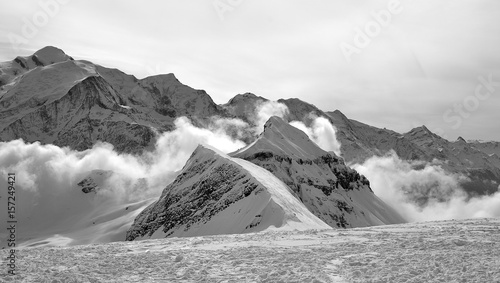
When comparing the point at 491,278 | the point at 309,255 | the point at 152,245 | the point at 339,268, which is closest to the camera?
the point at 491,278

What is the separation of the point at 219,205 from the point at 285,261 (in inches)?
2759

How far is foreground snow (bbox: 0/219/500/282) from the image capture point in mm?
20359

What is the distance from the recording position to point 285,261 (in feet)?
77.2

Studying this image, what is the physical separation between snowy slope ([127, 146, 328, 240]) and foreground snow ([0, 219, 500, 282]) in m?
39.1

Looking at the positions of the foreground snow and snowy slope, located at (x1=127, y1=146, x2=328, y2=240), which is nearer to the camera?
the foreground snow

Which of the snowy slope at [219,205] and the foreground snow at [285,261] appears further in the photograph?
the snowy slope at [219,205]

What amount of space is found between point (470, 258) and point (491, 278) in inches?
146

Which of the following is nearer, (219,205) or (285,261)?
(285,261)

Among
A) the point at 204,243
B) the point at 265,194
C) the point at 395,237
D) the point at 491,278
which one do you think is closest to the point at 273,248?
the point at 204,243

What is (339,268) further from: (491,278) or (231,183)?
(231,183)

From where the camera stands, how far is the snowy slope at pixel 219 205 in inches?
3000

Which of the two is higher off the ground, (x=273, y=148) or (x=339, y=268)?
(x=273, y=148)

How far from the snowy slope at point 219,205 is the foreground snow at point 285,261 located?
39.1 metres

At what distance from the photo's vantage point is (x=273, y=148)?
199 meters
